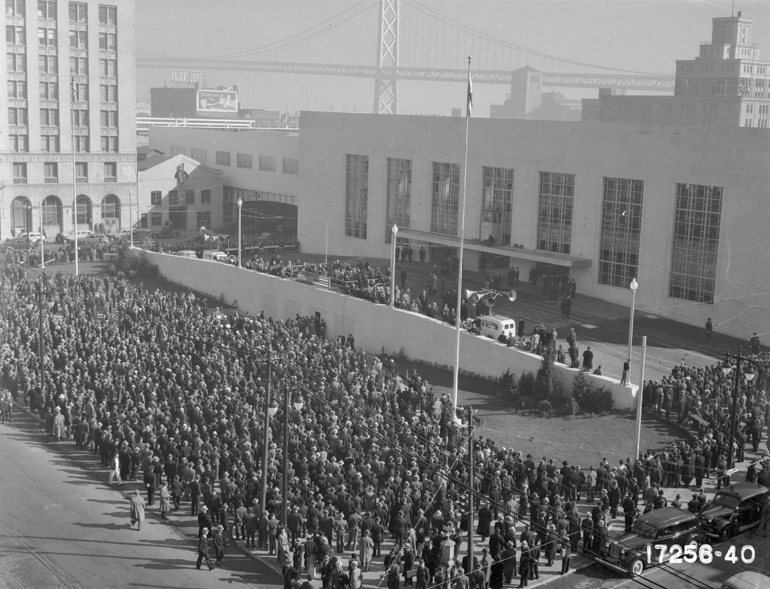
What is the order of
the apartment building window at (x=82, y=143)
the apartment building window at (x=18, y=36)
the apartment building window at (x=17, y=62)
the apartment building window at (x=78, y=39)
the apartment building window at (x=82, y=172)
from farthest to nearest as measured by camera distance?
the apartment building window at (x=82, y=172) → the apartment building window at (x=82, y=143) → the apartment building window at (x=78, y=39) → the apartment building window at (x=18, y=36) → the apartment building window at (x=17, y=62)

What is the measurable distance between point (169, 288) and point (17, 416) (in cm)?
2493

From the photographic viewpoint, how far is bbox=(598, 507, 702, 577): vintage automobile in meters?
19.0

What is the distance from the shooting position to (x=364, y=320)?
4353 cm

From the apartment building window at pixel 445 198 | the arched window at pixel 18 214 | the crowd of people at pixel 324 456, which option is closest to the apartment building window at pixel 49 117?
the arched window at pixel 18 214

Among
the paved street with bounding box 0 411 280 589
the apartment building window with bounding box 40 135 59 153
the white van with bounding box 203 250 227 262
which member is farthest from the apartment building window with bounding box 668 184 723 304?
the apartment building window with bounding box 40 135 59 153

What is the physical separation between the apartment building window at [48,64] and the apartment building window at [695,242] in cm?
4275

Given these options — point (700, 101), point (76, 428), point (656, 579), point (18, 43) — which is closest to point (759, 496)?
point (656, 579)

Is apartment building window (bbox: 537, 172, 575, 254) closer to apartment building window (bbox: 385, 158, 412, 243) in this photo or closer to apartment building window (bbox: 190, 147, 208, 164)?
apartment building window (bbox: 385, 158, 412, 243)

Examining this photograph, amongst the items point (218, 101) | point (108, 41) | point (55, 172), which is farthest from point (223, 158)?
point (218, 101)

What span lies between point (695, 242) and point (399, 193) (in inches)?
772

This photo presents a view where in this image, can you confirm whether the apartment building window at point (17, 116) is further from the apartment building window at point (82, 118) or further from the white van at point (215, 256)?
the white van at point (215, 256)

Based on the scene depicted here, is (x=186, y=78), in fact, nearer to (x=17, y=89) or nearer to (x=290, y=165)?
(x=290, y=165)

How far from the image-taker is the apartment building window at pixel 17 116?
207ft

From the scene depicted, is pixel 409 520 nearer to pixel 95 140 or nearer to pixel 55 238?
pixel 55 238
